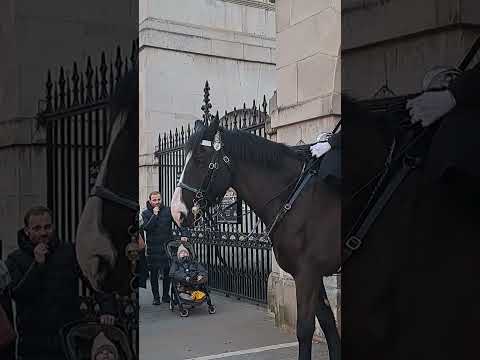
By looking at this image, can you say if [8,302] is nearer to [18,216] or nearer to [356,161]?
[18,216]

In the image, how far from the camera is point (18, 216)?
204cm

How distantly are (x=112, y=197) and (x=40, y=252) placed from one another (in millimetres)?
361

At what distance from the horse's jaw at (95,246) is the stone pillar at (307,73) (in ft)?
2.78

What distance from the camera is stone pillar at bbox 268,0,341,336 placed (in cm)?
212

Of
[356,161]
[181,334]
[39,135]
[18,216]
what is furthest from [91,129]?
[181,334]

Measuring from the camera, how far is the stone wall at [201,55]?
3.54 metres

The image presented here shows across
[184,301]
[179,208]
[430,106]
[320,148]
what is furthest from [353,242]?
[184,301]

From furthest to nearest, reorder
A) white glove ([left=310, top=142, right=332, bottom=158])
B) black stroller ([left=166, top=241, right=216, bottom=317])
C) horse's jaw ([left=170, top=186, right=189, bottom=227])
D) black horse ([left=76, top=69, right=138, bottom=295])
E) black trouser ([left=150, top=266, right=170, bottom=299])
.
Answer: black trouser ([left=150, top=266, right=170, bottom=299]) < black stroller ([left=166, top=241, right=216, bottom=317]) < horse's jaw ([left=170, top=186, right=189, bottom=227]) < black horse ([left=76, top=69, right=138, bottom=295]) < white glove ([left=310, top=142, right=332, bottom=158])

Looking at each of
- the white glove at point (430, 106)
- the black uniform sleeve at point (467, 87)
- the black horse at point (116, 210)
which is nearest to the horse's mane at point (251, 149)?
the black horse at point (116, 210)

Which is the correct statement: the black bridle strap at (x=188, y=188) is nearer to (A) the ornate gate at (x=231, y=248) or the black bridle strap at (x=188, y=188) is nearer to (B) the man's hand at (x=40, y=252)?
(B) the man's hand at (x=40, y=252)

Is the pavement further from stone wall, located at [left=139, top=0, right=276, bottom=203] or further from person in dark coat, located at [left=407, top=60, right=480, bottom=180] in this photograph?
stone wall, located at [left=139, top=0, right=276, bottom=203]

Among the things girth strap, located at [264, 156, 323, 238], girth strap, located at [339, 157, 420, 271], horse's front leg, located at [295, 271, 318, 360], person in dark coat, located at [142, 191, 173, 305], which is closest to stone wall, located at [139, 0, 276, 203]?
person in dark coat, located at [142, 191, 173, 305]

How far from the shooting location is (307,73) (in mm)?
2234

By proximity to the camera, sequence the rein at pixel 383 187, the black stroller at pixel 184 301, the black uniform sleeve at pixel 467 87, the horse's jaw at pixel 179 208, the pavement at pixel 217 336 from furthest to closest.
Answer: the black stroller at pixel 184 301 < the pavement at pixel 217 336 < the horse's jaw at pixel 179 208 < the rein at pixel 383 187 < the black uniform sleeve at pixel 467 87
